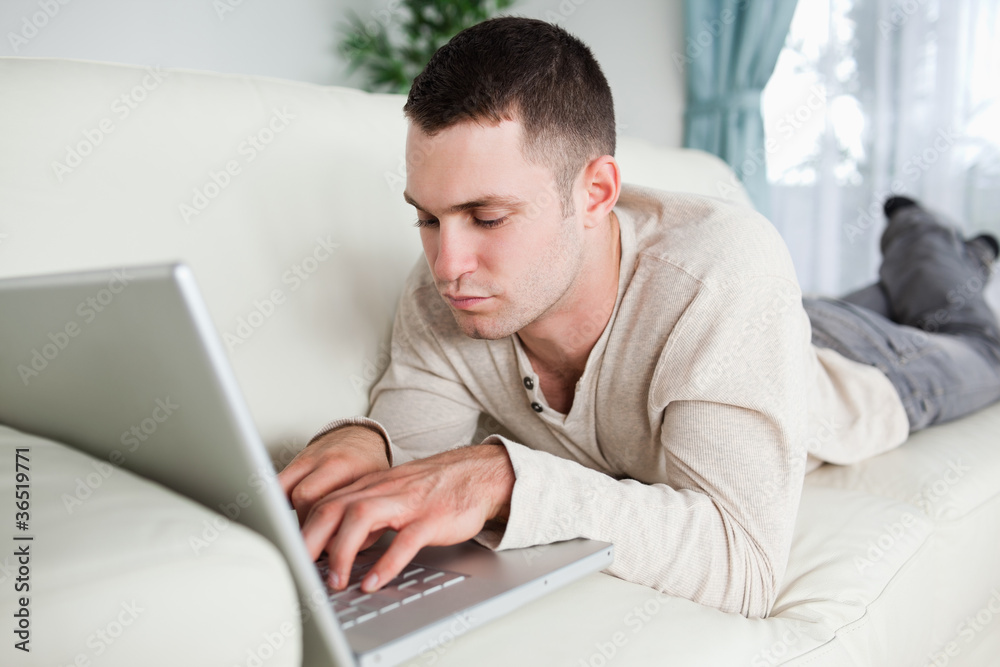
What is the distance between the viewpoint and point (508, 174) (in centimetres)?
86

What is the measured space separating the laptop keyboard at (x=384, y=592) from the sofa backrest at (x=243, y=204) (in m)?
0.42

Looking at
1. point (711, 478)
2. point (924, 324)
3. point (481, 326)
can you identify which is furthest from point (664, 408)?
point (924, 324)

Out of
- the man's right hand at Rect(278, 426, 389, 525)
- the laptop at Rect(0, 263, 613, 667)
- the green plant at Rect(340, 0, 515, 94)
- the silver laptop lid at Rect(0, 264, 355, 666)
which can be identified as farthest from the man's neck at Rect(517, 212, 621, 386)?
the green plant at Rect(340, 0, 515, 94)

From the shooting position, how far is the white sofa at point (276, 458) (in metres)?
0.45

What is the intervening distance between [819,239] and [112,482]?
9.45 ft

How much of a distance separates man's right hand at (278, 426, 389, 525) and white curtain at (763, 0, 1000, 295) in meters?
2.13

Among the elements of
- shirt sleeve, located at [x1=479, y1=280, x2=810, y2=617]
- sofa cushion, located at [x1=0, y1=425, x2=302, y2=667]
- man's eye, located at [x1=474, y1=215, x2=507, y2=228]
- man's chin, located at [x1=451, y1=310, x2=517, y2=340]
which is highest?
man's eye, located at [x1=474, y1=215, x2=507, y2=228]

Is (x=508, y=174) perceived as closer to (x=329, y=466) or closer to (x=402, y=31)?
(x=329, y=466)

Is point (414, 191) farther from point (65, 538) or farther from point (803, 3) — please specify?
point (803, 3)

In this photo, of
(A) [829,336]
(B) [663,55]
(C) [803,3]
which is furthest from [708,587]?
(B) [663,55]

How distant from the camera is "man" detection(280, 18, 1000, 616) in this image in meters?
0.74

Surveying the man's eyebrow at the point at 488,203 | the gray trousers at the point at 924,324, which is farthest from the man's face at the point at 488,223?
the gray trousers at the point at 924,324

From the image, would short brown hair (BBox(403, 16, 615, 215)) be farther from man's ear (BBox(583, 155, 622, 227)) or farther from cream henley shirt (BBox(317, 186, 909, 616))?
cream henley shirt (BBox(317, 186, 909, 616))

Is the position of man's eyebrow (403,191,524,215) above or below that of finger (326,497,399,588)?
above
